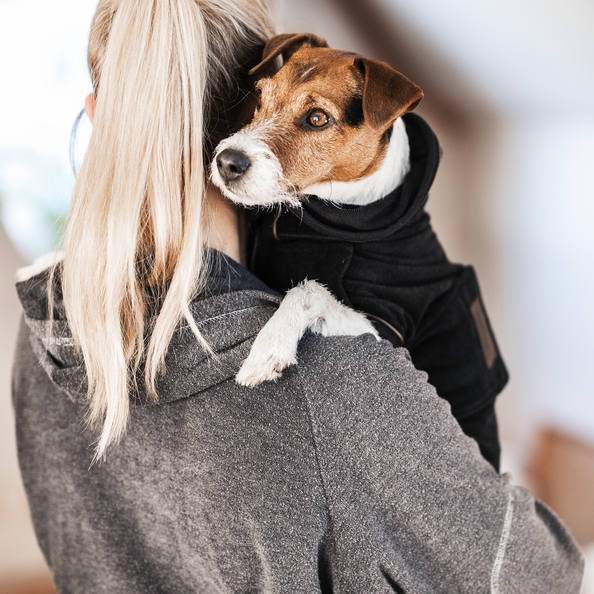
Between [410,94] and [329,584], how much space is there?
99 cm

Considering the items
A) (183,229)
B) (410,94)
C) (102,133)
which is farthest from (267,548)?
(410,94)

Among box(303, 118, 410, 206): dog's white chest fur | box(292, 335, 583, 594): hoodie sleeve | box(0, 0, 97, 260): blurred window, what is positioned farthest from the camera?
box(0, 0, 97, 260): blurred window

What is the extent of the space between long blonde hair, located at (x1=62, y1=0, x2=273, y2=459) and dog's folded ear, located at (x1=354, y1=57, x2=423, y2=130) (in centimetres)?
33

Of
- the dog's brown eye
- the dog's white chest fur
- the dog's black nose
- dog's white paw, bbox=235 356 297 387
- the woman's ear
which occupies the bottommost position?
dog's white paw, bbox=235 356 297 387

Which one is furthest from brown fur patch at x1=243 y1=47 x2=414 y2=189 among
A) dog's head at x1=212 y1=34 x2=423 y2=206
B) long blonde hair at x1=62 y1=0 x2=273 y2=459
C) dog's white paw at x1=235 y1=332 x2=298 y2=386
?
dog's white paw at x1=235 y1=332 x2=298 y2=386

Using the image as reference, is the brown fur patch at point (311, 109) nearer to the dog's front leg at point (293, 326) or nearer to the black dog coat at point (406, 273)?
the black dog coat at point (406, 273)

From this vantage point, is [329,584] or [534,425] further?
[534,425]

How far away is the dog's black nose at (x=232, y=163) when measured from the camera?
38.8 inches

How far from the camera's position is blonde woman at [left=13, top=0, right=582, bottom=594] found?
791 millimetres

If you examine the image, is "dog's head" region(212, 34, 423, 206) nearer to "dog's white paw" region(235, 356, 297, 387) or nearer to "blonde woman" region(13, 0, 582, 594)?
"blonde woman" region(13, 0, 582, 594)

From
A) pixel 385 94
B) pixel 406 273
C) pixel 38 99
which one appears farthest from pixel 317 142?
pixel 38 99

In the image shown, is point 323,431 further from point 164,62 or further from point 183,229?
point 164,62

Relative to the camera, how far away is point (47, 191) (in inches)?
72.6

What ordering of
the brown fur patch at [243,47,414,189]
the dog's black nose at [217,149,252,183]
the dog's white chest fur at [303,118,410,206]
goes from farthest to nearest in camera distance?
the dog's white chest fur at [303,118,410,206] < the brown fur patch at [243,47,414,189] < the dog's black nose at [217,149,252,183]
